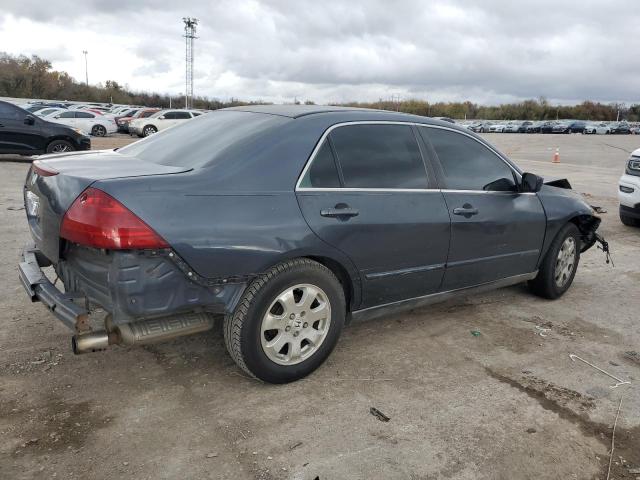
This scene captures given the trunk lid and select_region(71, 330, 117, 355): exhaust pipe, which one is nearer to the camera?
select_region(71, 330, 117, 355): exhaust pipe

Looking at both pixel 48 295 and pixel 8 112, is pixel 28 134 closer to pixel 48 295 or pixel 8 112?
pixel 8 112

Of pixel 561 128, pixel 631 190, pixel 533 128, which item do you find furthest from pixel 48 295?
pixel 533 128

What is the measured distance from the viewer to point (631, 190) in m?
8.03

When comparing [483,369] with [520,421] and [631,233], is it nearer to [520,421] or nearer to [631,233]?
[520,421]

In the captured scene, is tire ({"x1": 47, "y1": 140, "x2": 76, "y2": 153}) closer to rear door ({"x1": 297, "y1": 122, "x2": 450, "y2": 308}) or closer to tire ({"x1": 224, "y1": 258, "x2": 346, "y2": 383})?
rear door ({"x1": 297, "y1": 122, "x2": 450, "y2": 308})

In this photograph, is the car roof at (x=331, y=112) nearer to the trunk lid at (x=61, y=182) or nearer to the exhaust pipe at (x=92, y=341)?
the trunk lid at (x=61, y=182)

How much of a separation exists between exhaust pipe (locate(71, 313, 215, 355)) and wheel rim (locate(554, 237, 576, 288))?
3572 mm

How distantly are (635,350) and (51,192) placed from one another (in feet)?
13.7

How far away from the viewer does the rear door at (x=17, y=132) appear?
13.3 m

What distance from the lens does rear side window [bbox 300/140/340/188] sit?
3260 millimetres

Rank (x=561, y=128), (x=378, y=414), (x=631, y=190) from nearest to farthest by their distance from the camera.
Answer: (x=378, y=414)
(x=631, y=190)
(x=561, y=128)

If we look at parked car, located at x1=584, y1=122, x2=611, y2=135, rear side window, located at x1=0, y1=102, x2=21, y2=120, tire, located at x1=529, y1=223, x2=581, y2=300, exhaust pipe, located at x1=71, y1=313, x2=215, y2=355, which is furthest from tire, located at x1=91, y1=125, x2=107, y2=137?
parked car, located at x1=584, y1=122, x2=611, y2=135

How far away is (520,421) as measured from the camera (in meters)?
3.06

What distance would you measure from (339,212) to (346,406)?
1144 mm
